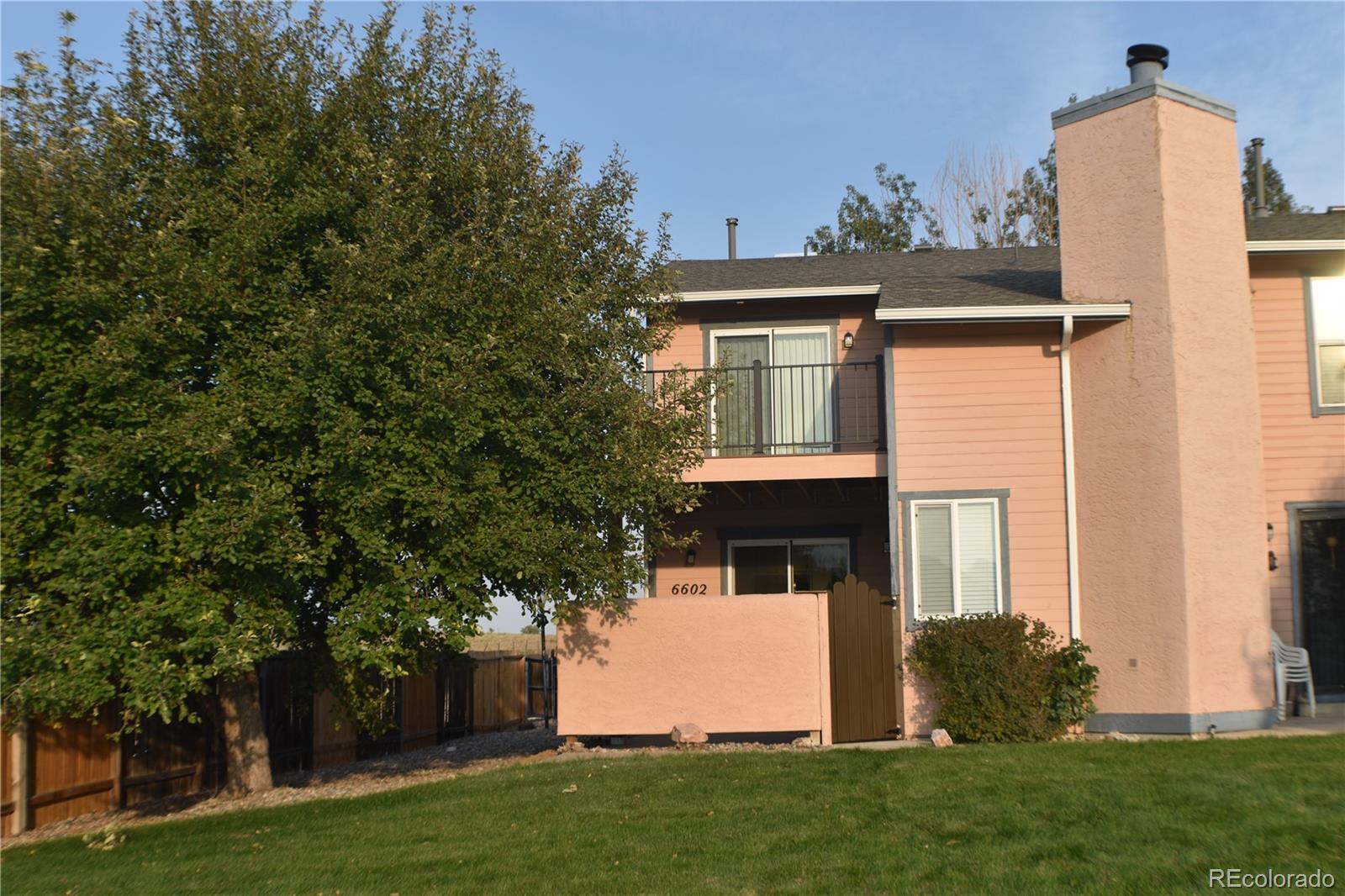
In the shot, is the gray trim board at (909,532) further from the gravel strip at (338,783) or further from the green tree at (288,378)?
the gravel strip at (338,783)

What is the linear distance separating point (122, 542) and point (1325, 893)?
363 inches

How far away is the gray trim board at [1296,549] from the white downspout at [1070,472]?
106 inches

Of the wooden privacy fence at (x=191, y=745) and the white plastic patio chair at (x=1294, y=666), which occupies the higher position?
the white plastic patio chair at (x=1294, y=666)

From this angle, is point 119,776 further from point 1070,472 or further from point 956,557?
point 1070,472

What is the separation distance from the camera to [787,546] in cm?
1694

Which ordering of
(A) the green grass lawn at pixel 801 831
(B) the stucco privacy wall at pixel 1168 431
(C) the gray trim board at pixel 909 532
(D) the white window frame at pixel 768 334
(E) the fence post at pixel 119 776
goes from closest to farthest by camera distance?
1. (A) the green grass lawn at pixel 801 831
2. (E) the fence post at pixel 119 776
3. (B) the stucco privacy wall at pixel 1168 431
4. (C) the gray trim board at pixel 909 532
5. (D) the white window frame at pixel 768 334

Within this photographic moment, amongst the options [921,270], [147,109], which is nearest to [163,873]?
[147,109]

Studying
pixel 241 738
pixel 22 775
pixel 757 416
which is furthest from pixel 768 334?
pixel 22 775

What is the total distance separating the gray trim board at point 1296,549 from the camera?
13.8 metres

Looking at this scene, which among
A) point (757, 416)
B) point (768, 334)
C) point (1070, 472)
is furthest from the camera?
point (768, 334)

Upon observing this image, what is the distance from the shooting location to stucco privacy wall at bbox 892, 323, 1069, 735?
13586 mm

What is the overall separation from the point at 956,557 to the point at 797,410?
128 inches

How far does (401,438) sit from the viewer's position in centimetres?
1109

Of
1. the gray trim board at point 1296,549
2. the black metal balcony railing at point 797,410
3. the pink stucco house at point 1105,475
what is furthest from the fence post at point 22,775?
the gray trim board at point 1296,549
